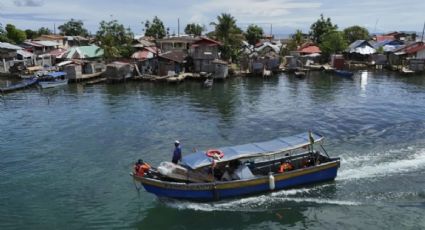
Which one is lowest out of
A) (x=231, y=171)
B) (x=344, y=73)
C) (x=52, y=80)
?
(x=231, y=171)

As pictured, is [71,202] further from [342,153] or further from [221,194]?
[342,153]

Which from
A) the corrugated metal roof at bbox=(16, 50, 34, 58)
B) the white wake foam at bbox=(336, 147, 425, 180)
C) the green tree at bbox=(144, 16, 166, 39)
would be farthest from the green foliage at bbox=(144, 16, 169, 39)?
the white wake foam at bbox=(336, 147, 425, 180)

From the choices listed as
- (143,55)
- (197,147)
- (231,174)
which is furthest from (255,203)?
(143,55)

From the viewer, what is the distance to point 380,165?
2759 centimetres

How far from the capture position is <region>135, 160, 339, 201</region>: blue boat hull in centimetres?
2181

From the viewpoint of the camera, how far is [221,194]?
22484mm

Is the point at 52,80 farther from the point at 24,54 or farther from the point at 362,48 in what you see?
the point at 362,48

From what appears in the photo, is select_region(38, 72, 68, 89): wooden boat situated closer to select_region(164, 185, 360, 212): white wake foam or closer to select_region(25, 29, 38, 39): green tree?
select_region(164, 185, 360, 212): white wake foam

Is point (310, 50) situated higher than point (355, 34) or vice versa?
point (355, 34)

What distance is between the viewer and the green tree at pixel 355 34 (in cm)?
10694

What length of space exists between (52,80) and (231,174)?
1999 inches

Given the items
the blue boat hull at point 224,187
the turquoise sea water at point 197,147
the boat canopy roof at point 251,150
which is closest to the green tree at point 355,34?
the turquoise sea water at point 197,147

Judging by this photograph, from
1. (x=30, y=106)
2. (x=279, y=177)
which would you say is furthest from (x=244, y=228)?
(x=30, y=106)

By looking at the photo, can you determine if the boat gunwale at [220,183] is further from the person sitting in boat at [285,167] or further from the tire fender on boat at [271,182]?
the person sitting in boat at [285,167]
